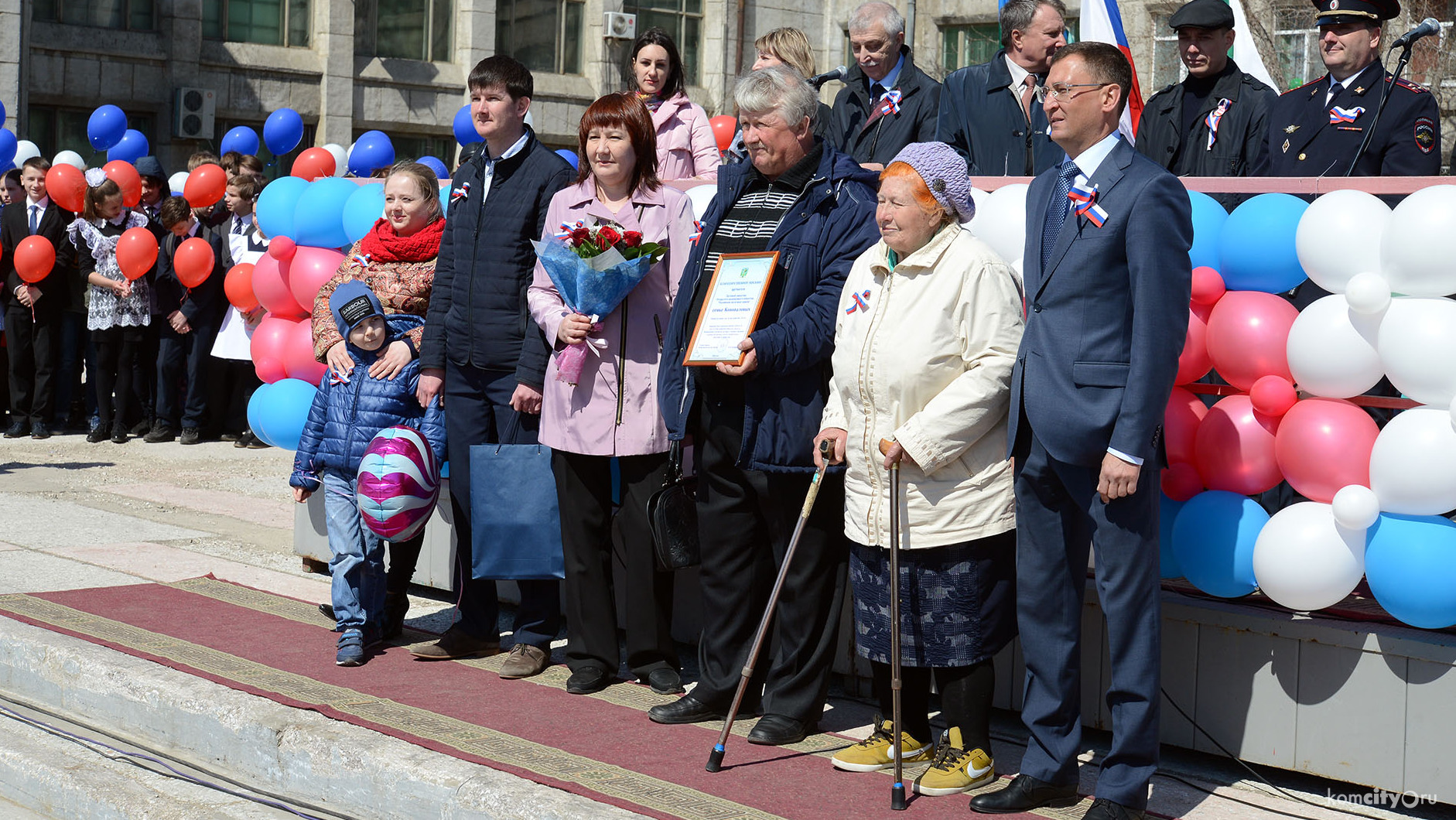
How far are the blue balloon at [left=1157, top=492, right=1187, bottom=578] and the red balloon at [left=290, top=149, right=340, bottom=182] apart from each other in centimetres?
796

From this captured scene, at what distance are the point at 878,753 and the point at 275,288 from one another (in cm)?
470

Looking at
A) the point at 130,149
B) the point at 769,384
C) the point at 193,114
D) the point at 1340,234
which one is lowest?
the point at 769,384

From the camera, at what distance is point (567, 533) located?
614cm

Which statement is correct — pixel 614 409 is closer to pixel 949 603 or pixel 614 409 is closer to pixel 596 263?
pixel 596 263

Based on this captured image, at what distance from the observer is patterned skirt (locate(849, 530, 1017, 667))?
492cm

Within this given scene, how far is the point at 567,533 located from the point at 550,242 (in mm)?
1132

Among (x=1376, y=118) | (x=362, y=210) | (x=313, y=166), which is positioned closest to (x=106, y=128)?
(x=313, y=166)

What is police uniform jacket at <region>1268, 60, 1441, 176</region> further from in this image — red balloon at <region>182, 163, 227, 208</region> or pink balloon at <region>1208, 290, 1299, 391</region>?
red balloon at <region>182, 163, 227, 208</region>

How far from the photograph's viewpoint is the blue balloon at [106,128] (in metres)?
15.8

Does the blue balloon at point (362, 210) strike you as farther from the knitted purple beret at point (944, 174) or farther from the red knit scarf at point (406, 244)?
the knitted purple beret at point (944, 174)

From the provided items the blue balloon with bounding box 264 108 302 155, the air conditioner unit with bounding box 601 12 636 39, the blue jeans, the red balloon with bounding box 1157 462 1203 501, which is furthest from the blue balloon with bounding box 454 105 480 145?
the red balloon with bounding box 1157 462 1203 501

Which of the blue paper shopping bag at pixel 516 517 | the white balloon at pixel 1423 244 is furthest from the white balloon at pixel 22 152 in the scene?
the white balloon at pixel 1423 244

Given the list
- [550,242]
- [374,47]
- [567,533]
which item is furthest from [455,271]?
[374,47]

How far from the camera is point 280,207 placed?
8484 mm
